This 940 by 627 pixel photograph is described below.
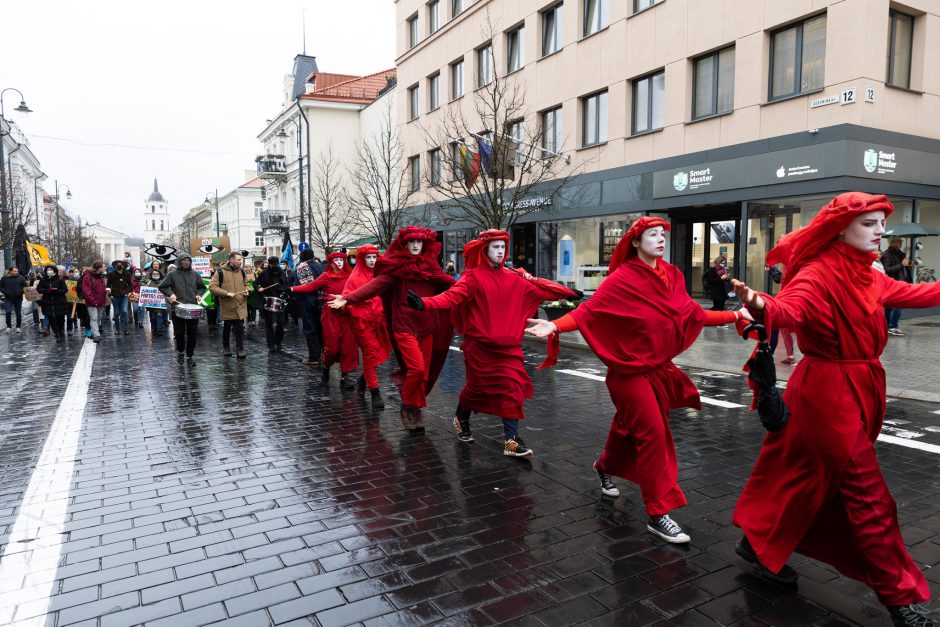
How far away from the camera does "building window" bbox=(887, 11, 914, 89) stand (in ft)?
48.3

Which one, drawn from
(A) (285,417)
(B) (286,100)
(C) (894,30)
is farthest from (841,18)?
(B) (286,100)

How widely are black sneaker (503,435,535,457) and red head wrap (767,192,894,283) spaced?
276cm

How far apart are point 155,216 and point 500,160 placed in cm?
18064

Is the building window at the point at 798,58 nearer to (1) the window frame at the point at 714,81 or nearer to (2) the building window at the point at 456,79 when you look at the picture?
(1) the window frame at the point at 714,81

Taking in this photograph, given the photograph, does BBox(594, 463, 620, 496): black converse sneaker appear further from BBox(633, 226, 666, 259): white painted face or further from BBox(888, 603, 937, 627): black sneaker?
BBox(888, 603, 937, 627): black sneaker

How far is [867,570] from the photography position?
2.91 metres

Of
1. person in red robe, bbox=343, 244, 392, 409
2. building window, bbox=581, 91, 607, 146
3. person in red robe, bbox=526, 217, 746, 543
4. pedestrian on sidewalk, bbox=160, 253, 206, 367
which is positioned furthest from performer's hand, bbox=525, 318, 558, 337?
building window, bbox=581, 91, 607, 146

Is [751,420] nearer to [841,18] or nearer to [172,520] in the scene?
[172,520]

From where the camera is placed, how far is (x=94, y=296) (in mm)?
15805

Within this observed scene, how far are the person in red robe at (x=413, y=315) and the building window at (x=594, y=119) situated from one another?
49.8 ft

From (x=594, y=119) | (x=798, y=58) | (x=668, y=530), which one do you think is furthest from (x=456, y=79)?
(x=668, y=530)

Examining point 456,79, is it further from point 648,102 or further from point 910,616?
point 910,616

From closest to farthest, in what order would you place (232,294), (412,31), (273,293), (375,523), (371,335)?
(375,523) < (371,335) < (232,294) < (273,293) < (412,31)

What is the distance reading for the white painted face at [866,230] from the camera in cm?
299
